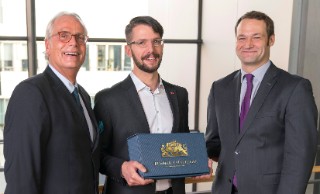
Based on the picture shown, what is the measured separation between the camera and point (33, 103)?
5.04 feet

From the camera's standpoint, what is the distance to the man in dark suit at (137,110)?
204 cm

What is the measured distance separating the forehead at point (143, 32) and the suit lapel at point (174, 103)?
315 mm

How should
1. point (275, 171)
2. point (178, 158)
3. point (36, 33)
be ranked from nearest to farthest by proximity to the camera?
point (178, 158), point (275, 171), point (36, 33)

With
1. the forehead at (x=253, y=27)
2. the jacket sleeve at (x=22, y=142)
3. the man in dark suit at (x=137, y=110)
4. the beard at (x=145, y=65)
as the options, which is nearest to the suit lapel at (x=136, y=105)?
the man in dark suit at (x=137, y=110)

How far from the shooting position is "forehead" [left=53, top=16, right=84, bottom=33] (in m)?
1.81

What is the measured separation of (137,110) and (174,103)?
0.78 feet

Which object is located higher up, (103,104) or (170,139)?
(103,104)

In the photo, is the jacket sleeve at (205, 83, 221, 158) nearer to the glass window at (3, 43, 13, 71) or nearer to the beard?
the beard

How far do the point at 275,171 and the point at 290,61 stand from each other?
254 cm

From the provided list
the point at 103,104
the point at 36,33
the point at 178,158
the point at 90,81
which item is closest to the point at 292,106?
the point at 178,158

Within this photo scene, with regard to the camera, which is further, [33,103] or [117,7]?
[117,7]

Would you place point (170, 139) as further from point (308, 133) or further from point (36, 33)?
point (36, 33)

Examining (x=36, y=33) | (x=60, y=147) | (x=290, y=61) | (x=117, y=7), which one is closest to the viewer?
(x=60, y=147)

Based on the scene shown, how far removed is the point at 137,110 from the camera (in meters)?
2.05
